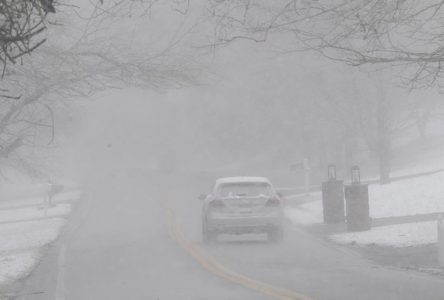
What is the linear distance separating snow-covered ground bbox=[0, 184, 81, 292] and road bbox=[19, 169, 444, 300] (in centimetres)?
45

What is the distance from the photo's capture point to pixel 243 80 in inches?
2333

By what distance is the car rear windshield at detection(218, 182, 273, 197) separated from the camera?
860 inches

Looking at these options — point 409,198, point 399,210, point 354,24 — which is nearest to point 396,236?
point 399,210

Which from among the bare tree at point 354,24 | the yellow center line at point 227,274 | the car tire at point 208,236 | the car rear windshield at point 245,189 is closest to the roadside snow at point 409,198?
the car rear windshield at point 245,189

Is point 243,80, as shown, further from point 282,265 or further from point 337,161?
point 282,265

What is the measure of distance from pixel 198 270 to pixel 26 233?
40.8 feet

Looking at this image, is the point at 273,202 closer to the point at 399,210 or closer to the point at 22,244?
the point at 399,210

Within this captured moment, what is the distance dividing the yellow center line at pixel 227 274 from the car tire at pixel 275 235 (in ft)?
5.91

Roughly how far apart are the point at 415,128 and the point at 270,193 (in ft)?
139

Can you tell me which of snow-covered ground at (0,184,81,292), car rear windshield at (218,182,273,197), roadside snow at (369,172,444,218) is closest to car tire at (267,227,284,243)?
car rear windshield at (218,182,273,197)

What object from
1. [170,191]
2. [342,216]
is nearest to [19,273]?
[342,216]

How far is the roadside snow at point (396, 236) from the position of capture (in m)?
19.8

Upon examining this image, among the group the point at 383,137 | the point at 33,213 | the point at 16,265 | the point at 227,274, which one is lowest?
the point at 227,274

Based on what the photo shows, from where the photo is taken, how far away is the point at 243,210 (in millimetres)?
21484
